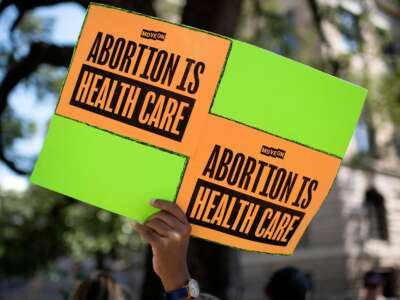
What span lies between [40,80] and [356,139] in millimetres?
12214

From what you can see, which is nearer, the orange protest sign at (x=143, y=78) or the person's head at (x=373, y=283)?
the orange protest sign at (x=143, y=78)

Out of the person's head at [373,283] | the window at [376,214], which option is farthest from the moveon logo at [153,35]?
the window at [376,214]

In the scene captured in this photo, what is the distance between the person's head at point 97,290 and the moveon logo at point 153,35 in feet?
5.41

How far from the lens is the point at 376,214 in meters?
18.5

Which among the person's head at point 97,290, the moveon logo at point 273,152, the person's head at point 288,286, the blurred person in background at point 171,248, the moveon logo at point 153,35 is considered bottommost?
the person's head at point 97,290

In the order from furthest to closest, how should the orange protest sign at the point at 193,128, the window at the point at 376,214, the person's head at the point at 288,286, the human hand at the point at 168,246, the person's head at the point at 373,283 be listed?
1. the window at the point at 376,214
2. the person's head at the point at 373,283
3. the person's head at the point at 288,286
4. the orange protest sign at the point at 193,128
5. the human hand at the point at 168,246

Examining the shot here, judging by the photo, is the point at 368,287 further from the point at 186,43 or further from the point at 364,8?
the point at 364,8

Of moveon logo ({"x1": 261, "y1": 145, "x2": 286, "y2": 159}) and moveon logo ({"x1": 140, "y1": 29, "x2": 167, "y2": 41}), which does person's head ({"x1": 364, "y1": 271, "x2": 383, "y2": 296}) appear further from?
moveon logo ({"x1": 140, "y1": 29, "x2": 167, "y2": 41})

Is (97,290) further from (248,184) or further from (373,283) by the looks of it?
(373,283)

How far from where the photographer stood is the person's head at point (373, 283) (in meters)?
3.50

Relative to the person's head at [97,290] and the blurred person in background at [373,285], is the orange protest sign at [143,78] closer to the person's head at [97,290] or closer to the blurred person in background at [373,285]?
the person's head at [97,290]

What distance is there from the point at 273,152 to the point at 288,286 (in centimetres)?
127

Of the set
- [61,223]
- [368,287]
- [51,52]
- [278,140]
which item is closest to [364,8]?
[51,52]

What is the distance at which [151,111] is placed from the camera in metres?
1.57
